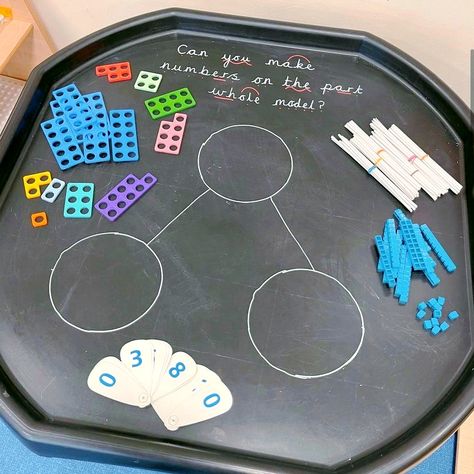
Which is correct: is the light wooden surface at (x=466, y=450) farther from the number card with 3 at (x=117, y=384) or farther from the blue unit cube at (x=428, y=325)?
the number card with 3 at (x=117, y=384)

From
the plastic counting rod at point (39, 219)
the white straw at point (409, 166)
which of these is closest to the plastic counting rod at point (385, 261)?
the white straw at point (409, 166)

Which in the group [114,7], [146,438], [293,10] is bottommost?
[146,438]

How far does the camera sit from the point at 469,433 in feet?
3.11

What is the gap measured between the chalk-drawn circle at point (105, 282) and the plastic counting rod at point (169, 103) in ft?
0.77

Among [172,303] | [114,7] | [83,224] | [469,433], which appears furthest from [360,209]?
[114,7]

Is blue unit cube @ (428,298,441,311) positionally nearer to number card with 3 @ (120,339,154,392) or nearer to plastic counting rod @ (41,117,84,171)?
number card with 3 @ (120,339,154,392)

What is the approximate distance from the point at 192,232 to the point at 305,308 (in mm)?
197

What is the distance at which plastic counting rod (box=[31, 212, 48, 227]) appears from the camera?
0.70 meters

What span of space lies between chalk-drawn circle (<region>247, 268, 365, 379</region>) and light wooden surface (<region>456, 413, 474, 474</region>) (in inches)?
19.7

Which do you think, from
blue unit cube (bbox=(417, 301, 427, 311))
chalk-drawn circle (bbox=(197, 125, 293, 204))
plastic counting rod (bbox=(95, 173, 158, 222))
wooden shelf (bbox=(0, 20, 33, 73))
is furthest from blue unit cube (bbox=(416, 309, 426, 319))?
wooden shelf (bbox=(0, 20, 33, 73))

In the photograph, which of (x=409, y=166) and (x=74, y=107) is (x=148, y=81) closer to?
(x=74, y=107)

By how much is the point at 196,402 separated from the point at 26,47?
3.46 ft

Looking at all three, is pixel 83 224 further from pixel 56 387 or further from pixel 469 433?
pixel 469 433

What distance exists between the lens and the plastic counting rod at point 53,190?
721 millimetres
